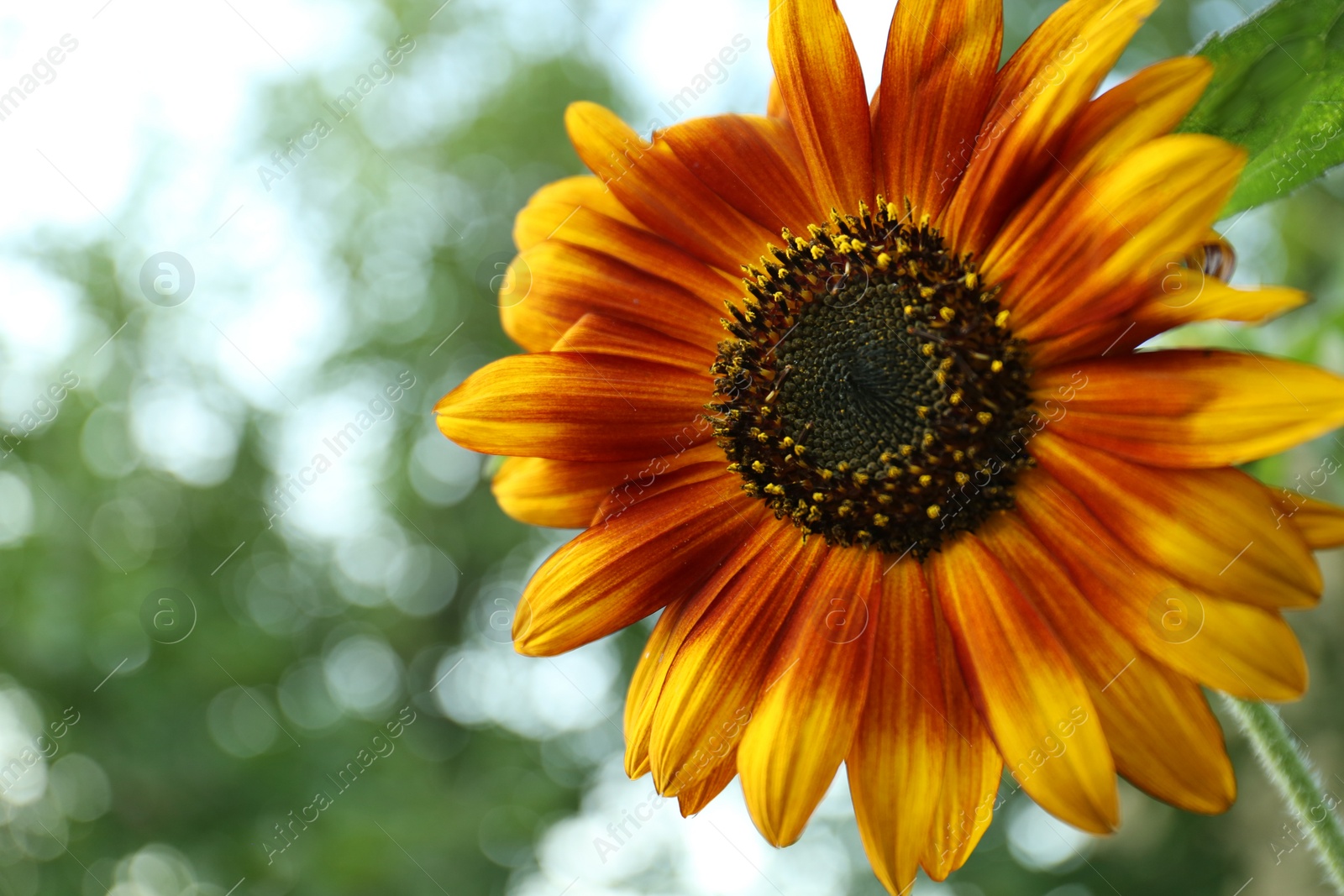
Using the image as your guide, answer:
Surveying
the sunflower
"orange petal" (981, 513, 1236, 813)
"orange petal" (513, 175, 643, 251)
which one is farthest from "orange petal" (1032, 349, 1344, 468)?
"orange petal" (513, 175, 643, 251)

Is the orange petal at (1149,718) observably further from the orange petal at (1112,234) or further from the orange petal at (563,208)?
the orange petal at (563,208)

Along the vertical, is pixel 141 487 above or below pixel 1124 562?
below

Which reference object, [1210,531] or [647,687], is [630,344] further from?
[1210,531]

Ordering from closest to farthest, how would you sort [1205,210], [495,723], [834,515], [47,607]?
[1205,210] → [834,515] → [47,607] → [495,723]

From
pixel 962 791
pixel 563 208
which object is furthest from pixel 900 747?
pixel 563 208

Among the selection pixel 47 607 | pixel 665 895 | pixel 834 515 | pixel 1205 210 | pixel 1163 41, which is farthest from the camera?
pixel 47 607

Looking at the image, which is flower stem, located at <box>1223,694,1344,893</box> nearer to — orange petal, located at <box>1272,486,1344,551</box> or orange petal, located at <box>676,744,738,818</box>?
orange petal, located at <box>1272,486,1344,551</box>

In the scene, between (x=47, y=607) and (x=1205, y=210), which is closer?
(x=1205, y=210)

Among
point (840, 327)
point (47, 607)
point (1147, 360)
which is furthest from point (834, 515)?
point (47, 607)

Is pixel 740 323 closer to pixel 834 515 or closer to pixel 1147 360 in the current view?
pixel 834 515
